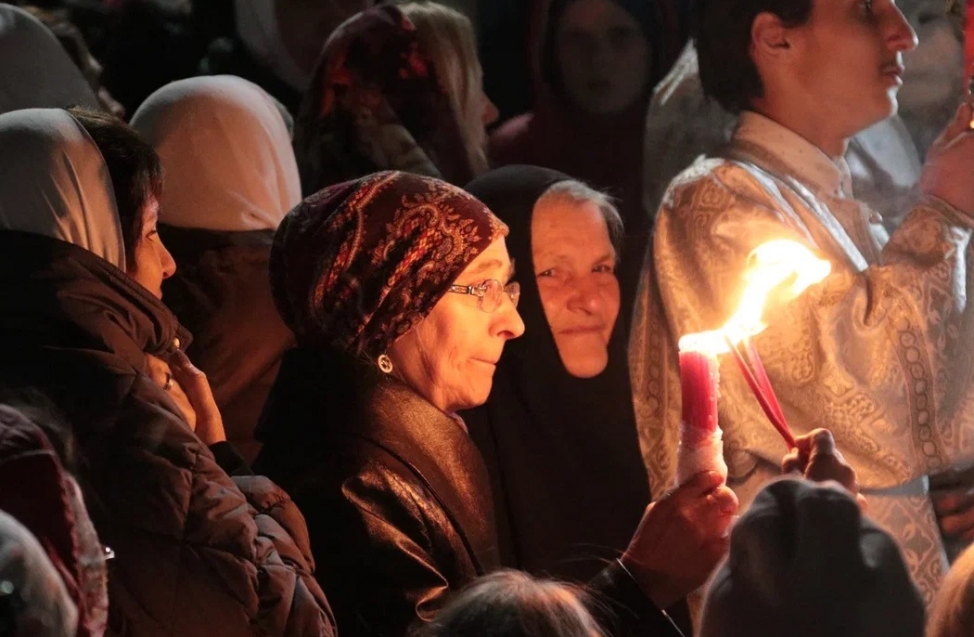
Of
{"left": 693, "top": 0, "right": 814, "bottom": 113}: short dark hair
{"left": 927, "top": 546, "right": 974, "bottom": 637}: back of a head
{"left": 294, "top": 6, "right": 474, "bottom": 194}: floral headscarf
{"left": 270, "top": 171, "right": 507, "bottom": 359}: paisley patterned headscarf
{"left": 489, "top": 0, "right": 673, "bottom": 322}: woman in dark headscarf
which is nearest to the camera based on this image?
{"left": 927, "top": 546, "right": 974, "bottom": 637}: back of a head

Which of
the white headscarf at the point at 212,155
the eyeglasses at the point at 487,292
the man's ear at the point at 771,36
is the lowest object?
the white headscarf at the point at 212,155

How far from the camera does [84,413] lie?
8.95 feet

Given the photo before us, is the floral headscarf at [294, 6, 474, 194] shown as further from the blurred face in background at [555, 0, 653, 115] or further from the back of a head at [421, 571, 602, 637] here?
the back of a head at [421, 571, 602, 637]

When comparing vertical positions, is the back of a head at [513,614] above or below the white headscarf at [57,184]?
below

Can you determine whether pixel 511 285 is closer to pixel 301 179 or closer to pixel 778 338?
pixel 778 338

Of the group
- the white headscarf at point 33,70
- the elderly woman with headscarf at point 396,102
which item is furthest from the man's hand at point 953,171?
the white headscarf at point 33,70

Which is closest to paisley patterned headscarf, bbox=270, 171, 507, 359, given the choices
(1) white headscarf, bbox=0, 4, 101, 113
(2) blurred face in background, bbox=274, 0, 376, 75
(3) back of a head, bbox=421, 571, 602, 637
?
(3) back of a head, bbox=421, 571, 602, 637

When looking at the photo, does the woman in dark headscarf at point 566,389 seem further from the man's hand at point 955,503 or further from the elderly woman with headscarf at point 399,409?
the man's hand at point 955,503

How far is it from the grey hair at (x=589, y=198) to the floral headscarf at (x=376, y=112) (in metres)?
0.63

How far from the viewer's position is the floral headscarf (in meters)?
4.78

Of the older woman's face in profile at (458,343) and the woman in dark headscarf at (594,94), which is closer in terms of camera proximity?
the older woman's face in profile at (458,343)

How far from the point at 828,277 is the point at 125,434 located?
70.1 inches

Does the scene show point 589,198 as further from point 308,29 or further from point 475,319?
point 308,29

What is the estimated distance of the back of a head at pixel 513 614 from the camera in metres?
2.39
